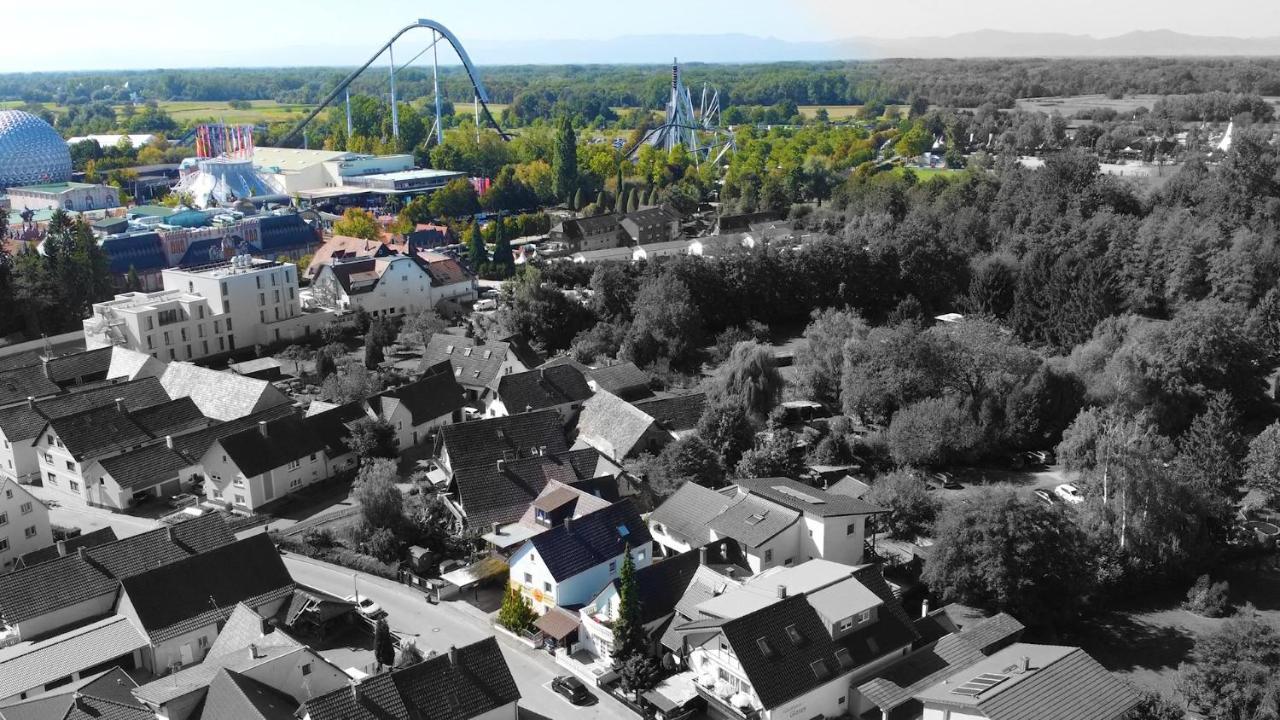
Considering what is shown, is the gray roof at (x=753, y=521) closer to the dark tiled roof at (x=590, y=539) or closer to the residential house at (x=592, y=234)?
the dark tiled roof at (x=590, y=539)

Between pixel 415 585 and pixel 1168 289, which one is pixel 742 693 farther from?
pixel 1168 289

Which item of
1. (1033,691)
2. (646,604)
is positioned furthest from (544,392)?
(1033,691)

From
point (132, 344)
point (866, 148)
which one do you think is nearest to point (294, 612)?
point (132, 344)

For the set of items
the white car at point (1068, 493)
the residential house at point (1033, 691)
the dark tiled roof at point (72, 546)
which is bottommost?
the white car at point (1068, 493)

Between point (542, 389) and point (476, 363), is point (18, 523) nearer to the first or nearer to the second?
point (542, 389)

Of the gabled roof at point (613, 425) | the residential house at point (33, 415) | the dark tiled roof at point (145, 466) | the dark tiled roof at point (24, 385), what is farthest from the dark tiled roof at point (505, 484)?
the dark tiled roof at point (24, 385)

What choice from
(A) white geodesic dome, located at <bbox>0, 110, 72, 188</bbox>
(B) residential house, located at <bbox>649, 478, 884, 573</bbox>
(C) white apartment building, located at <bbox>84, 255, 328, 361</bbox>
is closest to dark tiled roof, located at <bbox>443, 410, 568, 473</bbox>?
(B) residential house, located at <bbox>649, 478, 884, 573</bbox>

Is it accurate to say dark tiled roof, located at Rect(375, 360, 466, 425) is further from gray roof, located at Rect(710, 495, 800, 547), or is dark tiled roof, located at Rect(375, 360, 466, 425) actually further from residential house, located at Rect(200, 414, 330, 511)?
gray roof, located at Rect(710, 495, 800, 547)
